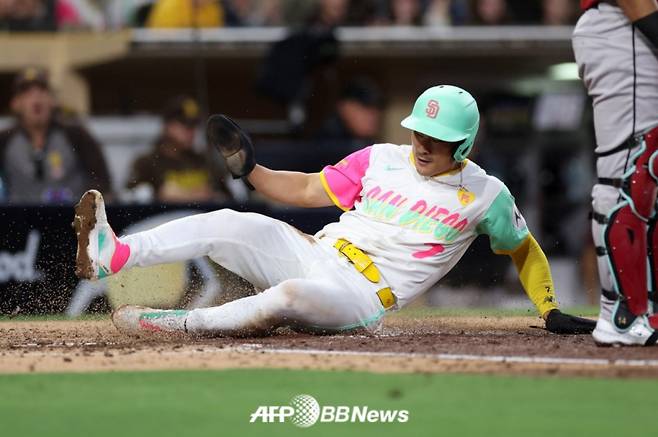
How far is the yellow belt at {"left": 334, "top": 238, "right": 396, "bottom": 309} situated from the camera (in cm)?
695

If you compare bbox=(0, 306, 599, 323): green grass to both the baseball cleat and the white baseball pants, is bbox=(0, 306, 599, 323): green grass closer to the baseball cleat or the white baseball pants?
the white baseball pants

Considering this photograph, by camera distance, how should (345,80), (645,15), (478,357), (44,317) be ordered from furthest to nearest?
(345,80), (44,317), (645,15), (478,357)

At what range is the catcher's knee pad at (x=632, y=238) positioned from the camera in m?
6.39

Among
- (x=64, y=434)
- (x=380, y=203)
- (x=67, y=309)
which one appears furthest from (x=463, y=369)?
(x=67, y=309)

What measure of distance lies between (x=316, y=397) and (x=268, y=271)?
198 cm

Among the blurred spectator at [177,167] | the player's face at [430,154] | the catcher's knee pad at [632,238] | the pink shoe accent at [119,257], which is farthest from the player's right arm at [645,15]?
the blurred spectator at [177,167]

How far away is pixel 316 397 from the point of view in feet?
16.8

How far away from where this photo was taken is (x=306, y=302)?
21.9 ft

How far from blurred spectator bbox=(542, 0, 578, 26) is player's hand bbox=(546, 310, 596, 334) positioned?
834 centimetres

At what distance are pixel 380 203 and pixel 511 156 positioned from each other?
370 inches

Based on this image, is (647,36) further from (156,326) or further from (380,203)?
(156,326)

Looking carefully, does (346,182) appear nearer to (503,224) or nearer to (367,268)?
(367,268)

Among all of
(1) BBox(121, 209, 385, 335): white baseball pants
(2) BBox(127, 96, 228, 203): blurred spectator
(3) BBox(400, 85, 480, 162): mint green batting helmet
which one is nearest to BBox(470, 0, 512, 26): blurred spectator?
(2) BBox(127, 96, 228, 203): blurred spectator

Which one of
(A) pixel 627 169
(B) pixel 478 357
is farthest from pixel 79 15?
(B) pixel 478 357
